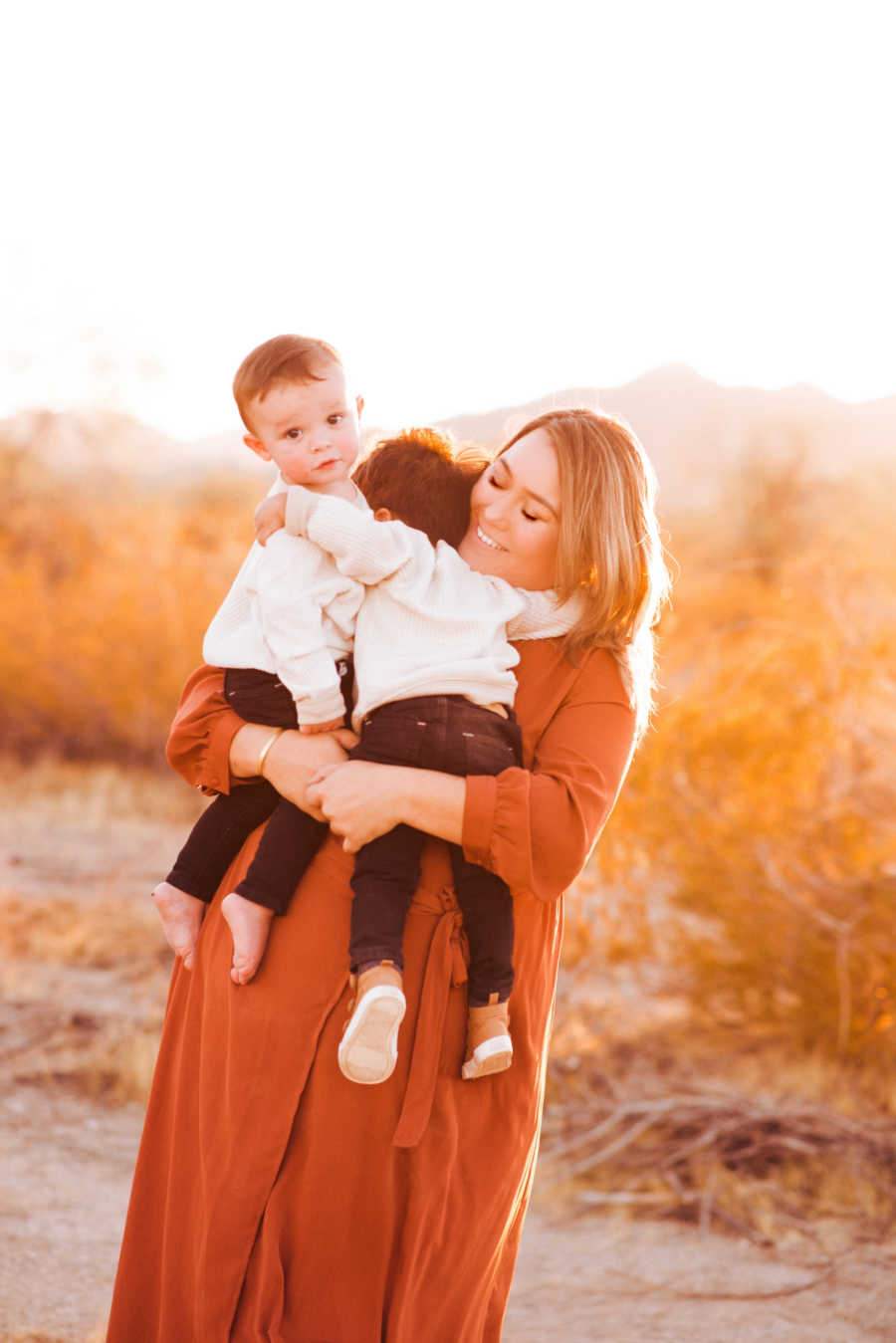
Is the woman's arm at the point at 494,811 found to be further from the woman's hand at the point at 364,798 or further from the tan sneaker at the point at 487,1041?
the tan sneaker at the point at 487,1041

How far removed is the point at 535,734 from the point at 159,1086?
3.07 ft

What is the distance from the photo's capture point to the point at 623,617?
7.48ft

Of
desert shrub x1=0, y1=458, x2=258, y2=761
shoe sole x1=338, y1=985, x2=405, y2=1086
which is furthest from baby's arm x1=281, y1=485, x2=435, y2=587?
desert shrub x1=0, y1=458, x2=258, y2=761

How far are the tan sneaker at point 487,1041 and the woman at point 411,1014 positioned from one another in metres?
0.04

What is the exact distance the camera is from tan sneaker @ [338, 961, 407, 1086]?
1992mm

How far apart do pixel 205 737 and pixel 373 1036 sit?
0.63m

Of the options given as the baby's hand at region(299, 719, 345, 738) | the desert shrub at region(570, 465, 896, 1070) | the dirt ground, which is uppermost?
the baby's hand at region(299, 719, 345, 738)

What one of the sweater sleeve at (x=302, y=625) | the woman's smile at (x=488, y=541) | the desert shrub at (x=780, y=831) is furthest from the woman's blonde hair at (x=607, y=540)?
the desert shrub at (x=780, y=831)

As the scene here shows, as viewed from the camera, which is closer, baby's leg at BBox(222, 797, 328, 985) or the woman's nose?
baby's leg at BBox(222, 797, 328, 985)

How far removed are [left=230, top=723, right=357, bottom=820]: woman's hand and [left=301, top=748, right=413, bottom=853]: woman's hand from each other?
0.05 meters

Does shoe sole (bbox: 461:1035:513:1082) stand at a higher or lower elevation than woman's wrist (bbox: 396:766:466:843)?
lower

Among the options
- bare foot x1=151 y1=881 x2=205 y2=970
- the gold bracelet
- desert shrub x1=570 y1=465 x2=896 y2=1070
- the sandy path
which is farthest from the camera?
desert shrub x1=570 y1=465 x2=896 y2=1070

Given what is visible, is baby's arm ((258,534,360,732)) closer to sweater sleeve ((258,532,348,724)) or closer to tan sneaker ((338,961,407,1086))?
sweater sleeve ((258,532,348,724))

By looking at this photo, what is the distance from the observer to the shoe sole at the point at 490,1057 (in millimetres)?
2117
